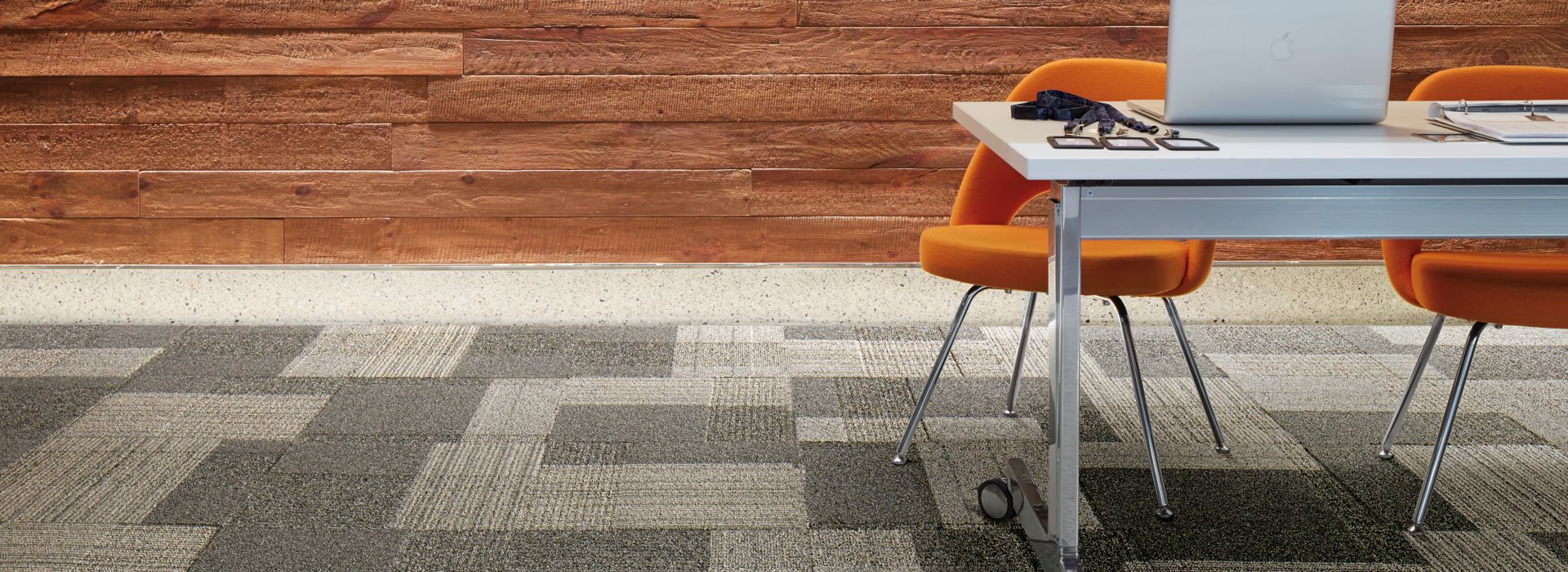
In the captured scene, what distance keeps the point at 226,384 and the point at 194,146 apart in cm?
90

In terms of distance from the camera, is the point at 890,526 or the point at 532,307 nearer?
the point at 890,526

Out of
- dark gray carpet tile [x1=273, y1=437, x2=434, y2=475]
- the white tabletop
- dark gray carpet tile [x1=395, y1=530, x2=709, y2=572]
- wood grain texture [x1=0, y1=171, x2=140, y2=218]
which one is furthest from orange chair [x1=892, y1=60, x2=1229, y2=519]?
wood grain texture [x1=0, y1=171, x2=140, y2=218]

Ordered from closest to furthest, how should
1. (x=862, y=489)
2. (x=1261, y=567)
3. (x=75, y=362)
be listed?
1. (x=1261, y=567)
2. (x=862, y=489)
3. (x=75, y=362)

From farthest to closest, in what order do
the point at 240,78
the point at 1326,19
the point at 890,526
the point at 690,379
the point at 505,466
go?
1. the point at 240,78
2. the point at 690,379
3. the point at 505,466
4. the point at 890,526
5. the point at 1326,19

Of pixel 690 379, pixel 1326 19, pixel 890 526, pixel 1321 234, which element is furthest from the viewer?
pixel 690 379

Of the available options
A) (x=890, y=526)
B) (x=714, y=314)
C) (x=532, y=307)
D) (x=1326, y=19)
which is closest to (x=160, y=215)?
(x=532, y=307)

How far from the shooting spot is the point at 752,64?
11.4ft

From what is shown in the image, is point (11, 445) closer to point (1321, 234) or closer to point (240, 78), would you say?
point (240, 78)

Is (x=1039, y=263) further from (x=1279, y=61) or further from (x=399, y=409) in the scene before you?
(x=399, y=409)

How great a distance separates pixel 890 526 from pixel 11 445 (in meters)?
1.81

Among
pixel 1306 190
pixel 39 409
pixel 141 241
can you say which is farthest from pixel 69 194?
pixel 1306 190

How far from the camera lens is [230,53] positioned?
3438mm

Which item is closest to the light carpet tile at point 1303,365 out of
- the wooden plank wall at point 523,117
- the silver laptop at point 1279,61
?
the wooden plank wall at point 523,117

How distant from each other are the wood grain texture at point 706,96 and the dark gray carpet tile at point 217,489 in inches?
51.6
